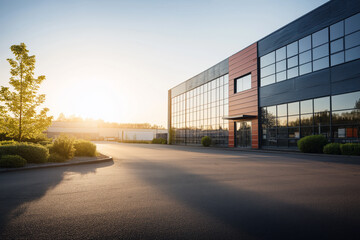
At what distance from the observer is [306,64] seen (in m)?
22.5

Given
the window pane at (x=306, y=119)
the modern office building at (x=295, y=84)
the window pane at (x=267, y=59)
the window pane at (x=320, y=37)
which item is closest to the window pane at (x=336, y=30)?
the modern office building at (x=295, y=84)

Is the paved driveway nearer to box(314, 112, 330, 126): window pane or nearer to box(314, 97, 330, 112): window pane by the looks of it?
box(314, 112, 330, 126): window pane

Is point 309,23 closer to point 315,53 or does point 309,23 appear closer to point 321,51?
point 315,53

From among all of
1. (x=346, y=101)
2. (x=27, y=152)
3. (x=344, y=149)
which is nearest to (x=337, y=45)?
(x=346, y=101)

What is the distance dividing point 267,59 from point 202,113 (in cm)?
1667

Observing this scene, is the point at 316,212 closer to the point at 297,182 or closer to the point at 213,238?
the point at 213,238

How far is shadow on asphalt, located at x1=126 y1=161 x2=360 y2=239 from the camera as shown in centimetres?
328

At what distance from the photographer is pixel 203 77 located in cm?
4200

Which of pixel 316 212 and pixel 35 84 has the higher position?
pixel 35 84

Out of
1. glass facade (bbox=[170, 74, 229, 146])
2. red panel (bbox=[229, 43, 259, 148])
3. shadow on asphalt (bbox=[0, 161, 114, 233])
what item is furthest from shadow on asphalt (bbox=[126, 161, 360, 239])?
glass facade (bbox=[170, 74, 229, 146])

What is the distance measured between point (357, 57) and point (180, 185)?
62.9 ft

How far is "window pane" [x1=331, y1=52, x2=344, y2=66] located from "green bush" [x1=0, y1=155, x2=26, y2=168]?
2285cm

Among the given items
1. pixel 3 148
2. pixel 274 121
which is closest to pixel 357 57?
pixel 274 121

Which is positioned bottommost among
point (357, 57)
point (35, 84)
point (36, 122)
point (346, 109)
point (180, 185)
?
point (180, 185)
